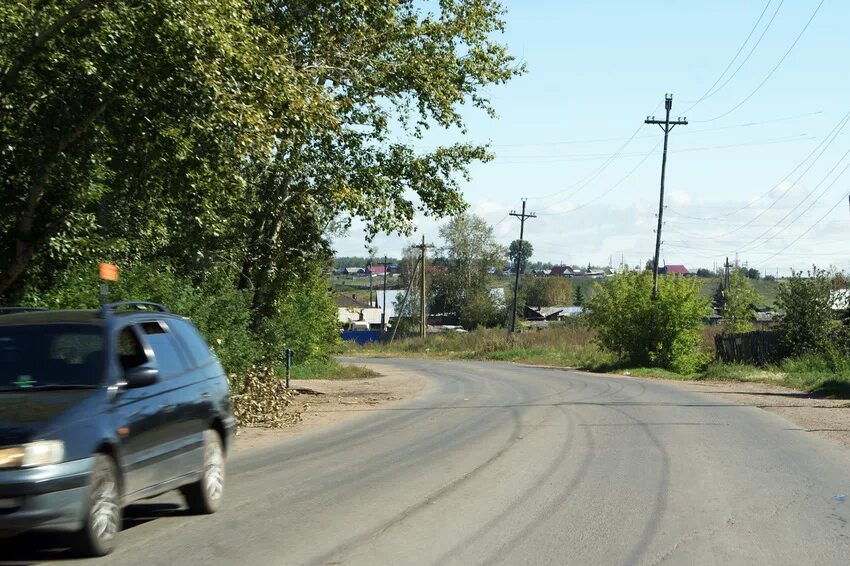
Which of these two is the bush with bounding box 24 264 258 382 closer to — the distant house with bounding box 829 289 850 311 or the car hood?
the car hood

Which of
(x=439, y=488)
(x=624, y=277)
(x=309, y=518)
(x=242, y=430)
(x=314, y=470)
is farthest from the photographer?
(x=624, y=277)

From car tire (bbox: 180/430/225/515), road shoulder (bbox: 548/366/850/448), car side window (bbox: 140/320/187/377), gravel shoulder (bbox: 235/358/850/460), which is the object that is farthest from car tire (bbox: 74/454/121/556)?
road shoulder (bbox: 548/366/850/448)

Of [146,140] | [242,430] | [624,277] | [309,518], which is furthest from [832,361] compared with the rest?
[309,518]

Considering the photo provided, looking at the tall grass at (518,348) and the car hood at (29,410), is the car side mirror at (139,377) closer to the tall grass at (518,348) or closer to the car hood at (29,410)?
the car hood at (29,410)

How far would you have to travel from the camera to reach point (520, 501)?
1049cm

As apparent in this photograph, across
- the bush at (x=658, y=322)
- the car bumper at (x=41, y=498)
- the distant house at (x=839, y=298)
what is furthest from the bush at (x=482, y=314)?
the car bumper at (x=41, y=498)

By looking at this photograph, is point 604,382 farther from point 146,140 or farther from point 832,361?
point 146,140

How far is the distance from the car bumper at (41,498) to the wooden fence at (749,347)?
1647 inches

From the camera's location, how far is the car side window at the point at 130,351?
8.95 metres

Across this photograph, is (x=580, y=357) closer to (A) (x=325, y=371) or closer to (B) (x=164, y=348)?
(A) (x=325, y=371)

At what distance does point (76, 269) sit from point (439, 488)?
750cm

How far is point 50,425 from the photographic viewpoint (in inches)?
282

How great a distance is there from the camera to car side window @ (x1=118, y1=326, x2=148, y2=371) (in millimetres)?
8953

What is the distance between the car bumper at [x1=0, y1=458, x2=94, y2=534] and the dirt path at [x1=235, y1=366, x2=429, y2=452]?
888cm
